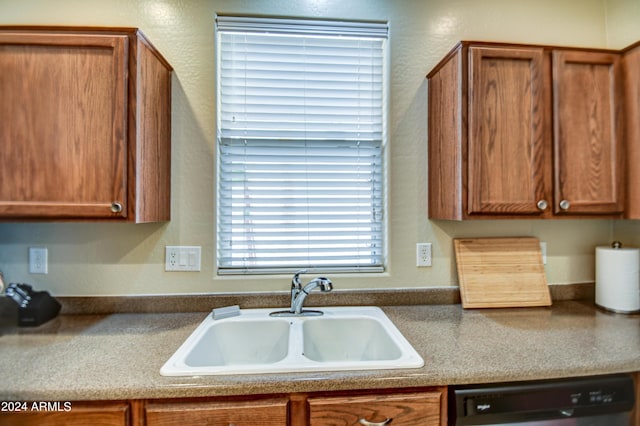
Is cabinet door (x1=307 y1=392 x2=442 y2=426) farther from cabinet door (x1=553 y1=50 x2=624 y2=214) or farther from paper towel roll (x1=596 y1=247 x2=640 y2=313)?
paper towel roll (x1=596 y1=247 x2=640 y2=313)

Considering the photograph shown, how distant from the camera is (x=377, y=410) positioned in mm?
937

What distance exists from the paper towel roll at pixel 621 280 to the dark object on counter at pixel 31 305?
260cm

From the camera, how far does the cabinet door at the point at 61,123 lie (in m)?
1.19

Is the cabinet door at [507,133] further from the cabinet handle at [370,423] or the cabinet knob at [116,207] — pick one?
the cabinet knob at [116,207]

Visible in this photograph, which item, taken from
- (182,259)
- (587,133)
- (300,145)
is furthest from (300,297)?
(587,133)

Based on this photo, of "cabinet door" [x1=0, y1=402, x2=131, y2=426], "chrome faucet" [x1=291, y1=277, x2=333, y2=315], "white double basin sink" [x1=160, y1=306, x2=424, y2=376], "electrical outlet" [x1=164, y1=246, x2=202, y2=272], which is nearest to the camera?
"cabinet door" [x1=0, y1=402, x2=131, y2=426]

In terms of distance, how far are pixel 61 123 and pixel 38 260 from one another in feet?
2.35

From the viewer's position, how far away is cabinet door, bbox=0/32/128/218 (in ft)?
3.90

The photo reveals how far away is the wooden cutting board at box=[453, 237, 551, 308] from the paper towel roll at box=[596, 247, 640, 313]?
259 mm

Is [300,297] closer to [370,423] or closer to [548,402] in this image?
[370,423]

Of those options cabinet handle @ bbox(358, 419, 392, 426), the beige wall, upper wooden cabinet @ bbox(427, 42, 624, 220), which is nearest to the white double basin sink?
the beige wall

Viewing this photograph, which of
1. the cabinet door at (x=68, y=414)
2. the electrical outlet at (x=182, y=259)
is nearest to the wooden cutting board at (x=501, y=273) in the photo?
the electrical outlet at (x=182, y=259)

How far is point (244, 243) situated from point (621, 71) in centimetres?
195

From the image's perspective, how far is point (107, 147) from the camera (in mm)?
1195
